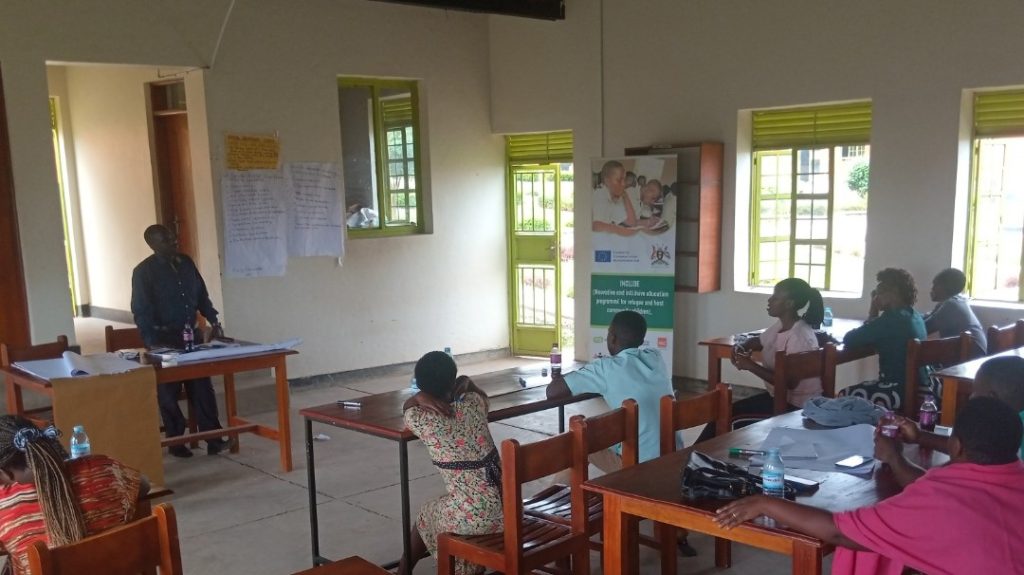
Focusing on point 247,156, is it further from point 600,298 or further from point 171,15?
point 600,298

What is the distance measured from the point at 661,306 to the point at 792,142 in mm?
1595

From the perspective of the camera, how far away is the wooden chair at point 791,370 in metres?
3.93

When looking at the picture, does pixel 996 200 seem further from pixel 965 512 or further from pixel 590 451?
pixel 965 512

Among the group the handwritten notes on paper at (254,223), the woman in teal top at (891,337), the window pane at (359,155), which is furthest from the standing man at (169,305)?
the woman in teal top at (891,337)

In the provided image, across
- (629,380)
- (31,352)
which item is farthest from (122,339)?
(629,380)

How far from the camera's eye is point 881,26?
591 centimetres

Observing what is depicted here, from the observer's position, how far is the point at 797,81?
6.34m

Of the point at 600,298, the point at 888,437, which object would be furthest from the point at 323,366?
the point at 888,437

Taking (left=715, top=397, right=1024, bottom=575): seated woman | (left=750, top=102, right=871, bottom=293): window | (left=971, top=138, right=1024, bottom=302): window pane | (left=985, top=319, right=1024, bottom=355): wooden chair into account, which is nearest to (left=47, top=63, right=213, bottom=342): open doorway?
(left=750, top=102, right=871, bottom=293): window

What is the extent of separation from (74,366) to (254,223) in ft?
8.98

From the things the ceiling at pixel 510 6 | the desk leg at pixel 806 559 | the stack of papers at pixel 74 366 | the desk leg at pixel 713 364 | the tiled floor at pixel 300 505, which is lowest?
the tiled floor at pixel 300 505

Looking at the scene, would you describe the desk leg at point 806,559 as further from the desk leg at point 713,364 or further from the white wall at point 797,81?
the white wall at point 797,81

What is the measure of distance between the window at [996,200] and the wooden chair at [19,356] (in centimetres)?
575

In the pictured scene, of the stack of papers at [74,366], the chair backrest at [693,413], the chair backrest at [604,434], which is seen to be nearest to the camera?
the chair backrest at [604,434]
